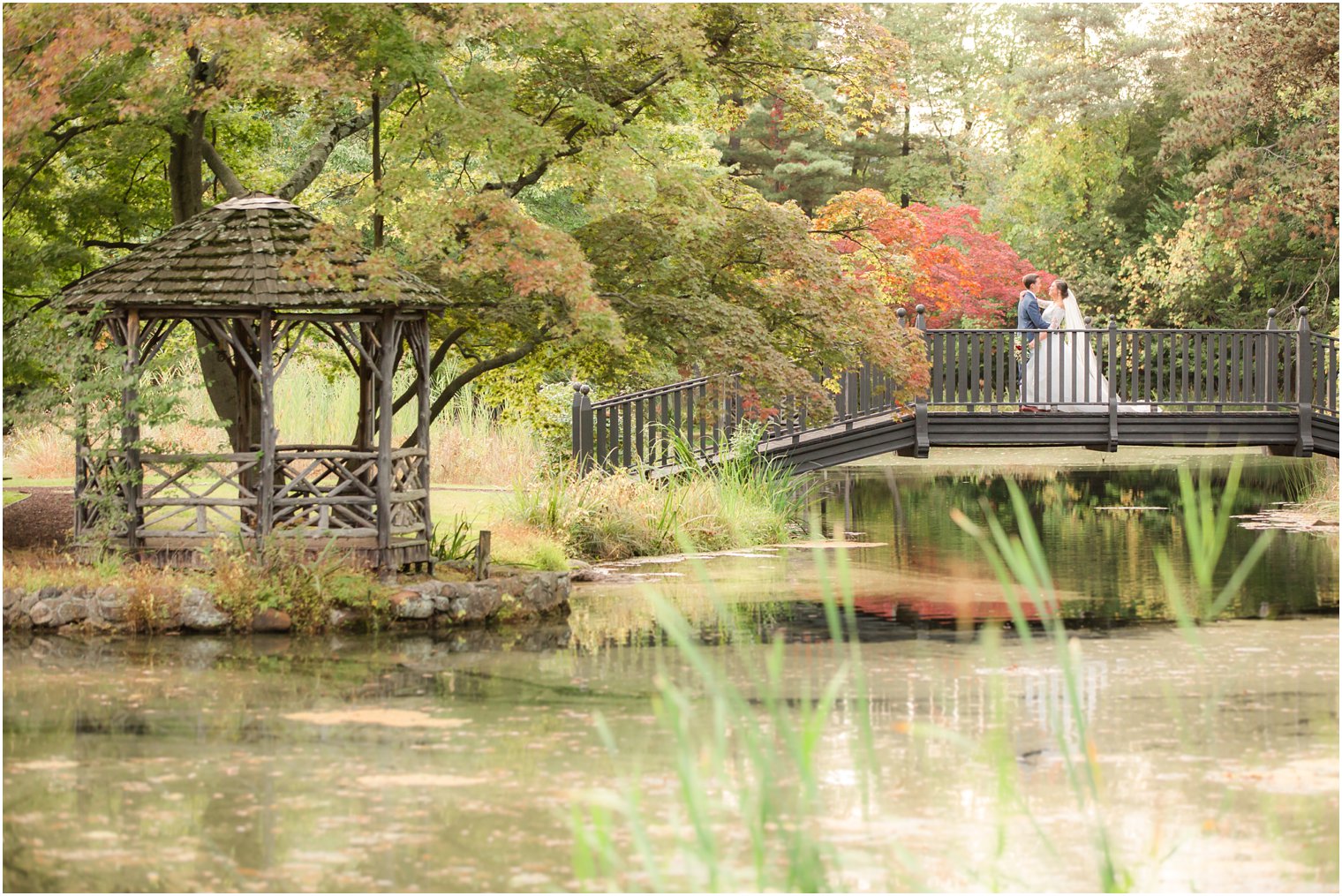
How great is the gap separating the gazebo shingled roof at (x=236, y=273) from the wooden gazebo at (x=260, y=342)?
0.5 inches

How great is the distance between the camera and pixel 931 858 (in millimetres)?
6672

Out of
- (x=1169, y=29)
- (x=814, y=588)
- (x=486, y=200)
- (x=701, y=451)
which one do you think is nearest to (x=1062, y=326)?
(x=701, y=451)

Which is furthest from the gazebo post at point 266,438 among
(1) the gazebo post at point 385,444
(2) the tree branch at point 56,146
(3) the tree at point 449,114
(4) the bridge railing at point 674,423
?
(4) the bridge railing at point 674,423

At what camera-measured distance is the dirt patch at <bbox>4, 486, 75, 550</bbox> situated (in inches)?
589

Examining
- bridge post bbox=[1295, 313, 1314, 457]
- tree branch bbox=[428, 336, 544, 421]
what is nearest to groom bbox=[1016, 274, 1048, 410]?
bridge post bbox=[1295, 313, 1314, 457]

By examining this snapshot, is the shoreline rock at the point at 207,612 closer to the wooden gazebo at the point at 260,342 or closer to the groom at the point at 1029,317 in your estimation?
the wooden gazebo at the point at 260,342

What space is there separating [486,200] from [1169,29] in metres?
31.9

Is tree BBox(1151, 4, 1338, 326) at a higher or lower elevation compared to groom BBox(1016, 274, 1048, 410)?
higher

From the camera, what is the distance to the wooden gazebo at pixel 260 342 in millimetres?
13391

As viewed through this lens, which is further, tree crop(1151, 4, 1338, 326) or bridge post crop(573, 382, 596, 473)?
tree crop(1151, 4, 1338, 326)

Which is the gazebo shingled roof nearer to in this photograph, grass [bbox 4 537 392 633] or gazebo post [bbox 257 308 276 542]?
gazebo post [bbox 257 308 276 542]

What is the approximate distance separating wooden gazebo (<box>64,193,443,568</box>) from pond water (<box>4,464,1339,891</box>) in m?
1.41

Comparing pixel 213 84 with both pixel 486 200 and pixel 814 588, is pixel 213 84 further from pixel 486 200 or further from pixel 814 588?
pixel 814 588

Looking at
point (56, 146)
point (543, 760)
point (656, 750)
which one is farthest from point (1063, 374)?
point (543, 760)
